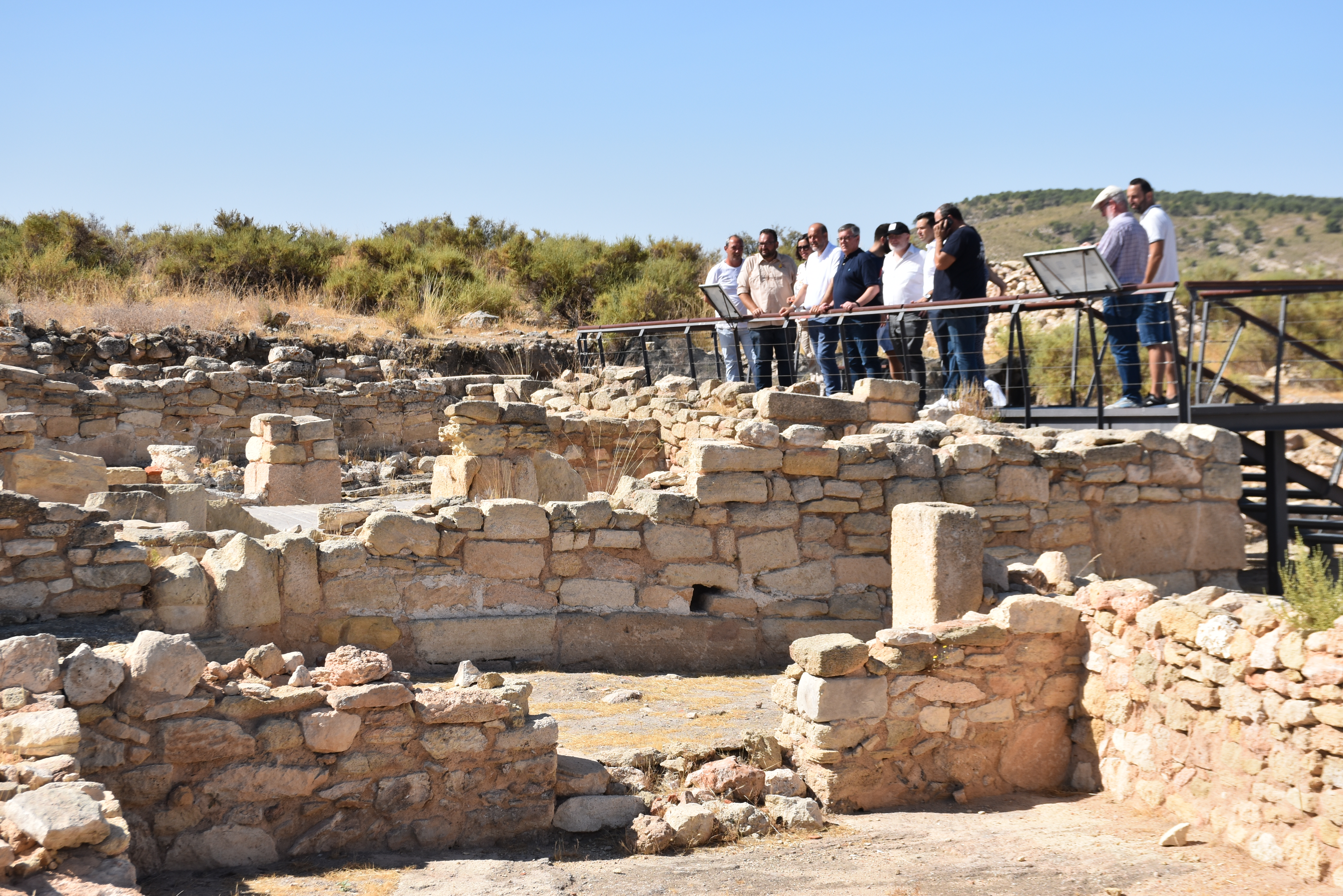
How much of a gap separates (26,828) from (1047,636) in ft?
15.5

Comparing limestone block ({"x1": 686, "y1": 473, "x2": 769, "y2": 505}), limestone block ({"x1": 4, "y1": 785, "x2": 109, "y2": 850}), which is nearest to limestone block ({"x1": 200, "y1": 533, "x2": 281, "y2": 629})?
limestone block ({"x1": 686, "y1": 473, "x2": 769, "y2": 505})

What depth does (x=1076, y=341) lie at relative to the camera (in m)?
10.2

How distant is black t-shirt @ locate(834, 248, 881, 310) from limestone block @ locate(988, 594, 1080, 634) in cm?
525

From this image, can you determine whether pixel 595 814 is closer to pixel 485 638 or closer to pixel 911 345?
pixel 485 638

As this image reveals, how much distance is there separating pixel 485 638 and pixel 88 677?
9.65 ft

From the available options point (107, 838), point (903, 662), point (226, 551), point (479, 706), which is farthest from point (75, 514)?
point (903, 662)

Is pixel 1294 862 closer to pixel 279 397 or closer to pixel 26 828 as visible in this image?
pixel 26 828

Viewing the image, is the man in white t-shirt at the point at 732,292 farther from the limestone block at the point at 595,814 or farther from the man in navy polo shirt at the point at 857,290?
the limestone block at the point at 595,814

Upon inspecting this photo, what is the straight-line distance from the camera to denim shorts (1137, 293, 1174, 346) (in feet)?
28.1

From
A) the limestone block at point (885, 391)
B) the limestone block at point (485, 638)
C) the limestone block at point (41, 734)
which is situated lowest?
the limestone block at point (485, 638)

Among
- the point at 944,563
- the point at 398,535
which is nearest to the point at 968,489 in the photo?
the point at 944,563

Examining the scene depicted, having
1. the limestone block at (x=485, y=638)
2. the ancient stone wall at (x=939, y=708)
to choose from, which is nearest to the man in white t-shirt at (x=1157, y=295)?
the ancient stone wall at (x=939, y=708)

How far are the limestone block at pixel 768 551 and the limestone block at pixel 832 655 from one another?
186 centimetres

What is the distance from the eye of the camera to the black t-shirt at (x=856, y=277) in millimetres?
10406
